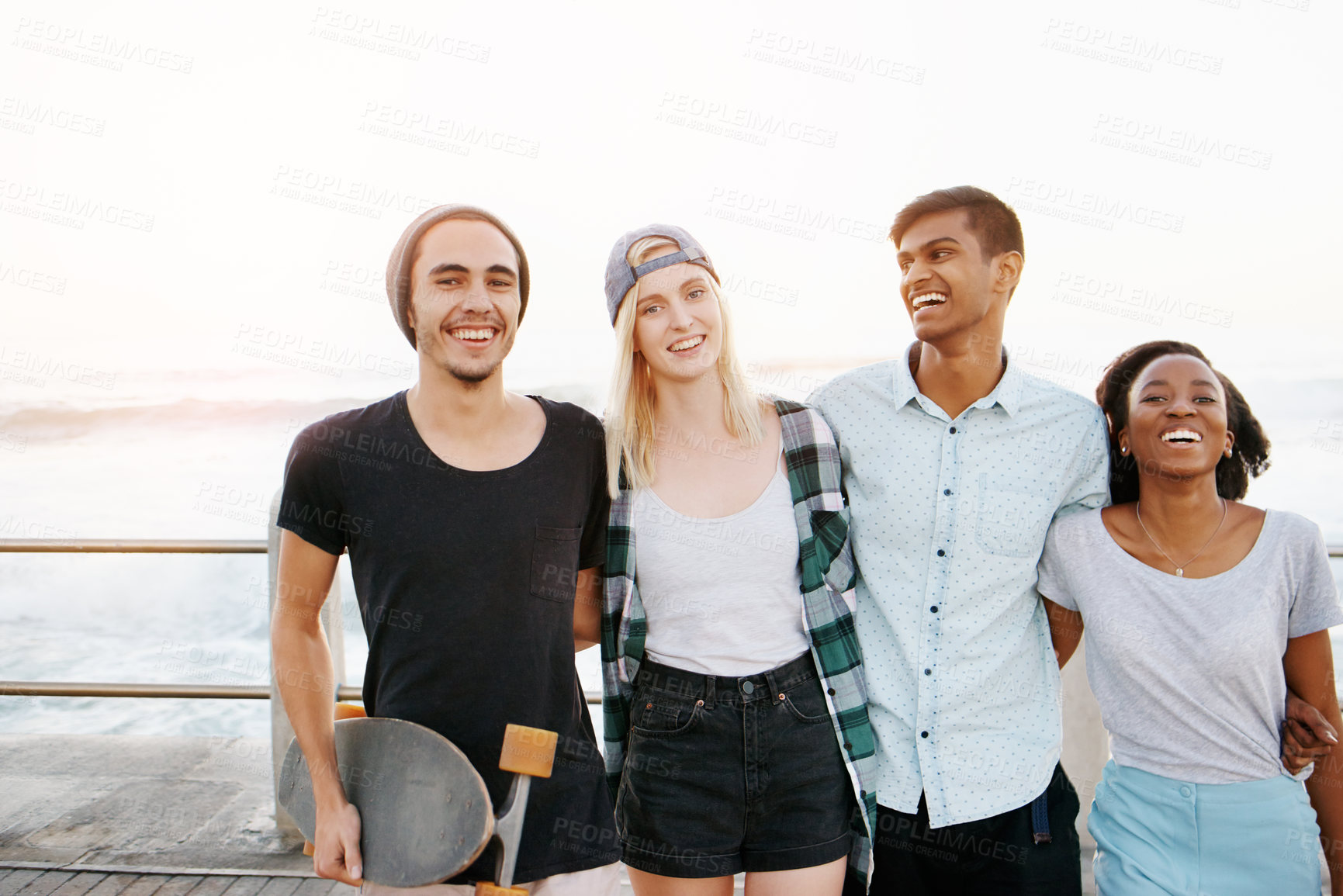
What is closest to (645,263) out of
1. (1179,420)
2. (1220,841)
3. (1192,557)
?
(1179,420)

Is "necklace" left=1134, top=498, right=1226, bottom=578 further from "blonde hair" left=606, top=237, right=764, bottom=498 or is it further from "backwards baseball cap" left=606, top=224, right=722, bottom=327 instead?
"backwards baseball cap" left=606, top=224, right=722, bottom=327

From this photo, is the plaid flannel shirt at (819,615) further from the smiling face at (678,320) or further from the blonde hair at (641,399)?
the smiling face at (678,320)

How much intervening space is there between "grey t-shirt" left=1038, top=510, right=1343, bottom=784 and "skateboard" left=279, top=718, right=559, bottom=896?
1.30m

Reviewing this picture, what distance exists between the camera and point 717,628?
2.00 meters

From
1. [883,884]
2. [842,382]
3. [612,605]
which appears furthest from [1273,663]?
[612,605]

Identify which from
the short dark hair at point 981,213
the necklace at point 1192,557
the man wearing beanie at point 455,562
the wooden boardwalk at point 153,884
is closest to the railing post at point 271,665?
the wooden boardwalk at point 153,884

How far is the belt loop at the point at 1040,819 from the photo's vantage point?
2.08 meters

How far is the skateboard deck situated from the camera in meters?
1.61

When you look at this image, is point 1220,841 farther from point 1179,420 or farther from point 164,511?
point 164,511

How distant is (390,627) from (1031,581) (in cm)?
148

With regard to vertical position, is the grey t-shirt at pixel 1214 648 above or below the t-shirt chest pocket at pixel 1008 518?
below

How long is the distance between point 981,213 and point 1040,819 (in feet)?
4.82

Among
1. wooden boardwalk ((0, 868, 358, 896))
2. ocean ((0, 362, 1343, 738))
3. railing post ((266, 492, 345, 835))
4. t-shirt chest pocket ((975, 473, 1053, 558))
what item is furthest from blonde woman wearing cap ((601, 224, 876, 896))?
ocean ((0, 362, 1343, 738))

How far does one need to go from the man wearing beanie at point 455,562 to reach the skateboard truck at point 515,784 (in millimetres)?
63
